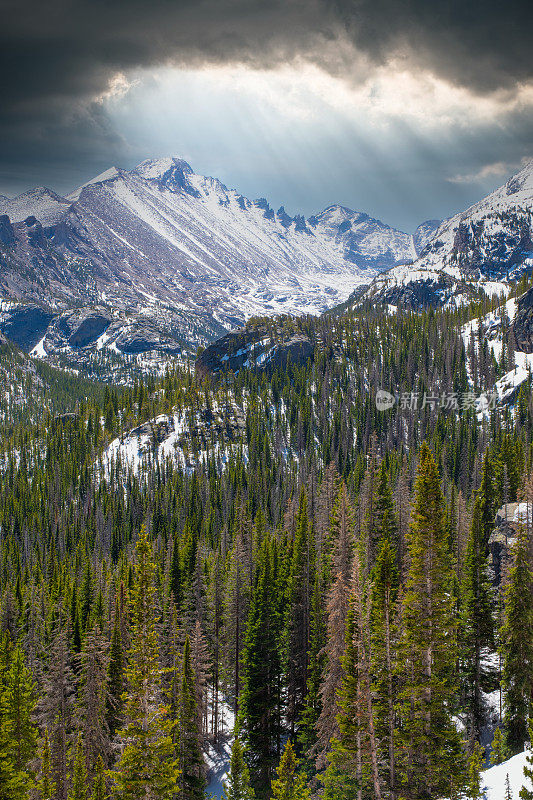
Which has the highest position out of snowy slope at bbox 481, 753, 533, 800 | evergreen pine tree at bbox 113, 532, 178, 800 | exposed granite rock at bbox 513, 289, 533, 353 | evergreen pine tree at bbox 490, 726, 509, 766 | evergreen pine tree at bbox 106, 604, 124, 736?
exposed granite rock at bbox 513, 289, 533, 353

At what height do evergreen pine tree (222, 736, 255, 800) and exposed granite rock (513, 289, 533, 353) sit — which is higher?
exposed granite rock (513, 289, 533, 353)

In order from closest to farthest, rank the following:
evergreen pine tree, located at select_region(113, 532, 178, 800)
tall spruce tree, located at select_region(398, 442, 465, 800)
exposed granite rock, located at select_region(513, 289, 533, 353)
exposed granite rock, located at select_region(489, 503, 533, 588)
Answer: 1. evergreen pine tree, located at select_region(113, 532, 178, 800)
2. tall spruce tree, located at select_region(398, 442, 465, 800)
3. exposed granite rock, located at select_region(489, 503, 533, 588)
4. exposed granite rock, located at select_region(513, 289, 533, 353)

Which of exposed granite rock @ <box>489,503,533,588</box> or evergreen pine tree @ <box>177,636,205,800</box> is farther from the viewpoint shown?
exposed granite rock @ <box>489,503,533,588</box>

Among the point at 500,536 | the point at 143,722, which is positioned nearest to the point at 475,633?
the point at 500,536

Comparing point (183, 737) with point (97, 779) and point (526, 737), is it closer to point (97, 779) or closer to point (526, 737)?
point (97, 779)

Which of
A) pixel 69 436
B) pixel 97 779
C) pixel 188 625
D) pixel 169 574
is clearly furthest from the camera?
pixel 69 436

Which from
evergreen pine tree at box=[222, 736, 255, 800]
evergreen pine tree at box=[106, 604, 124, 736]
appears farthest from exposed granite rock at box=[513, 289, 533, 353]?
evergreen pine tree at box=[222, 736, 255, 800]

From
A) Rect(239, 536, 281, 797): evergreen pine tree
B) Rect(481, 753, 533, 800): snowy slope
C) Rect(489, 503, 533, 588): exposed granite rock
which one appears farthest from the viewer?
Rect(489, 503, 533, 588): exposed granite rock

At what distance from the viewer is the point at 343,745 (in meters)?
19.9

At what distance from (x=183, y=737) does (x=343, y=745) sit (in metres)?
12.5

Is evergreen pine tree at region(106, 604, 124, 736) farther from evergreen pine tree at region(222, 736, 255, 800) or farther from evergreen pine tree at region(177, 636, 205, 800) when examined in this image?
evergreen pine tree at region(222, 736, 255, 800)

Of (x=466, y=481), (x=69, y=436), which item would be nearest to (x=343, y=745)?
(x=466, y=481)

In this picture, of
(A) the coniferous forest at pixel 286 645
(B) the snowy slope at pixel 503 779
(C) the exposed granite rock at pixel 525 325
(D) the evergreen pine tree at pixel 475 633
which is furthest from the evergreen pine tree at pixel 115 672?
(C) the exposed granite rock at pixel 525 325

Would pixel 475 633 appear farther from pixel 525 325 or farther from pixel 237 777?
pixel 525 325
